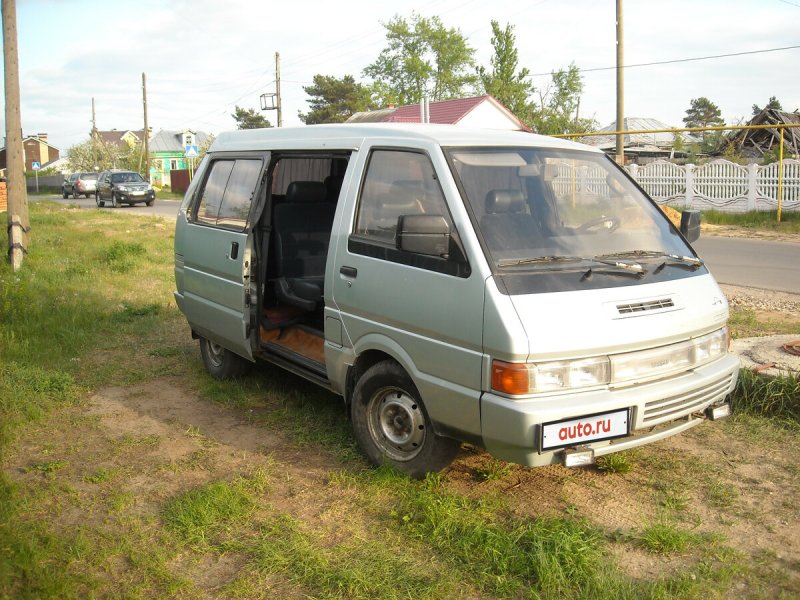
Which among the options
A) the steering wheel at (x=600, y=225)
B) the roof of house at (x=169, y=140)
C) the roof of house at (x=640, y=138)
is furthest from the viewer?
the roof of house at (x=169, y=140)

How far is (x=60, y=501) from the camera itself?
448cm

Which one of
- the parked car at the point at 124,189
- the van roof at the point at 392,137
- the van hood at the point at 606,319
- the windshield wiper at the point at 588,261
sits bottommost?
the van hood at the point at 606,319

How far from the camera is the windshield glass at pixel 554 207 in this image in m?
4.21

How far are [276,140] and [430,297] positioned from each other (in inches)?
90.3

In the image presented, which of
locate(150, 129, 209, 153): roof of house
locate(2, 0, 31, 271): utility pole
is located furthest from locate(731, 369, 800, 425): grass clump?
locate(150, 129, 209, 153): roof of house

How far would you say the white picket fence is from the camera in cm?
1962

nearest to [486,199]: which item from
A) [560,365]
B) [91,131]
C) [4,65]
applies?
[560,365]

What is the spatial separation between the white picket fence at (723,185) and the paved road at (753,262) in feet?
10.7

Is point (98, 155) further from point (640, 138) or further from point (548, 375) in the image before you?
point (548, 375)

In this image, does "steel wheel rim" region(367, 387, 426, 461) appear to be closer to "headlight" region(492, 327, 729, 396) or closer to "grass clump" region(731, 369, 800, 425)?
"headlight" region(492, 327, 729, 396)

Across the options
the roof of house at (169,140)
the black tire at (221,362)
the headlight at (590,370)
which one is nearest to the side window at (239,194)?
the black tire at (221,362)

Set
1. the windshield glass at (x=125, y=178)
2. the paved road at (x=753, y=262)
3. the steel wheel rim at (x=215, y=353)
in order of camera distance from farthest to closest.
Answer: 1. the windshield glass at (x=125, y=178)
2. the paved road at (x=753, y=262)
3. the steel wheel rim at (x=215, y=353)

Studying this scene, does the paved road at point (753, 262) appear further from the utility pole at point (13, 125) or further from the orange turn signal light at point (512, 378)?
the utility pole at point (13, 125)

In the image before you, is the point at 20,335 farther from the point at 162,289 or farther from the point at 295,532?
the point at 295,532
